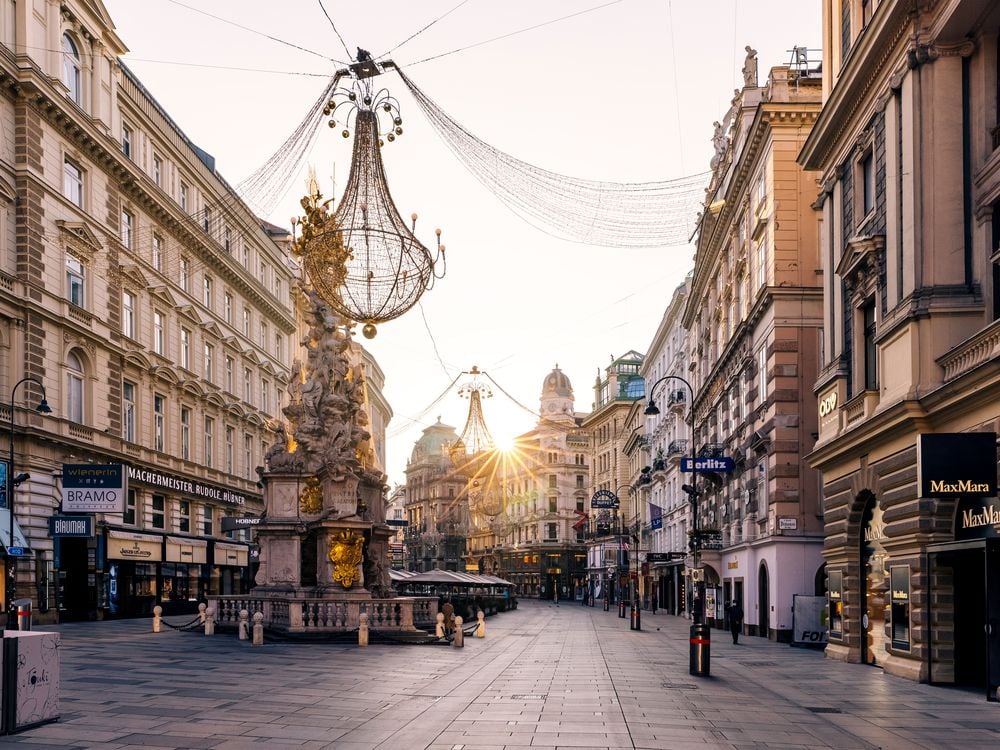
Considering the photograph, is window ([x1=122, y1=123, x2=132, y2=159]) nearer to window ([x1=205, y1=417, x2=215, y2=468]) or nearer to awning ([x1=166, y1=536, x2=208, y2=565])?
window ([x1=205, y1=417, x2=215, y2=468])

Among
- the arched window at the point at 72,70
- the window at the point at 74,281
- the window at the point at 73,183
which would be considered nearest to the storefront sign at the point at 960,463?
the window at the point at 74,281

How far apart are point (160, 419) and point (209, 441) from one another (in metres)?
8.31

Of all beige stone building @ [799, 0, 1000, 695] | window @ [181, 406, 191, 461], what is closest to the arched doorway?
beige stone building @ [799, 0, 1000, 695]

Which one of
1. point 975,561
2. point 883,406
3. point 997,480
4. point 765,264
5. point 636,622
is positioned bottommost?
point 636,622

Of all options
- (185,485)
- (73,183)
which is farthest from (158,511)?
(73,183)

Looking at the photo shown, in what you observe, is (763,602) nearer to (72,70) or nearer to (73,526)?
(73,526)

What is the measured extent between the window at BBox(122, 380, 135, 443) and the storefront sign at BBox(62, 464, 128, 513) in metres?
11.5

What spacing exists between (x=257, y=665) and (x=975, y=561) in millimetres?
14911

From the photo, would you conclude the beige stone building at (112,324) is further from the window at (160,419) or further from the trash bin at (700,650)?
the trash bin at (700,650)

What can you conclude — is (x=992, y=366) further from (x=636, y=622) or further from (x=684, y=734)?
(x=636, y=622)

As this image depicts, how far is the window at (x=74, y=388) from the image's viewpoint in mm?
43812

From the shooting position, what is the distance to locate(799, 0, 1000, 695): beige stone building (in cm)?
2020

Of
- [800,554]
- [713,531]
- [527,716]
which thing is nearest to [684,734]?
[527,716]

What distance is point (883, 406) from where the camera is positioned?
24.5 m
